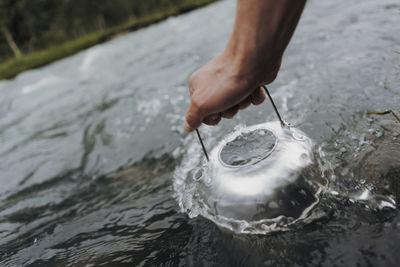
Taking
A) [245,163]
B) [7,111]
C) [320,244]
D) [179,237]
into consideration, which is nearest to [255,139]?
[245,163]

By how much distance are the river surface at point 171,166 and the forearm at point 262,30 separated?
1.22 meters

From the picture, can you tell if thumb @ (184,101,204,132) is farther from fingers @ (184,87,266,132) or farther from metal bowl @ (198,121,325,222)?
metal bowl @ (198,121,325,222)

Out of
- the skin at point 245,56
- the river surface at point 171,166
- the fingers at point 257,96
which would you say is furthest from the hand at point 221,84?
the river surface at point 171,166

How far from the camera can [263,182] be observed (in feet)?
6.49

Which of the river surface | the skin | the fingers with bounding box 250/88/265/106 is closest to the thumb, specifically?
the skin

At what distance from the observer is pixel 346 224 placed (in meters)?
1.99

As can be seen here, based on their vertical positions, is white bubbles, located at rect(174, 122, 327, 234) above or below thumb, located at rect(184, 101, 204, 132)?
below

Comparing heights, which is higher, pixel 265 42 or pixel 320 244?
pixel 265 42

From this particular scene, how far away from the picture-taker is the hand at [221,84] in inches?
64.3

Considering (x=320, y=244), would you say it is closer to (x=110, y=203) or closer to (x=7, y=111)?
(x=110, y=203)

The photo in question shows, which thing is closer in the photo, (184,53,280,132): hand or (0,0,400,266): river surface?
(184,53,280,132): hand

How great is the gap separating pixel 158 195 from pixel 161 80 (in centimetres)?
524

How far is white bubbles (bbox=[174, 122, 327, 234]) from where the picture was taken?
197cm

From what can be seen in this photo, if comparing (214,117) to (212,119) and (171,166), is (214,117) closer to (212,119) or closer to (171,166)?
(212,119)
